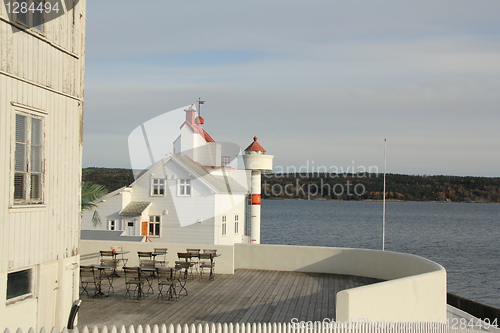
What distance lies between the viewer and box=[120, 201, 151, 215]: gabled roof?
35.2 metres

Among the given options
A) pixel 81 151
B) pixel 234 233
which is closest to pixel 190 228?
pixel 234 233

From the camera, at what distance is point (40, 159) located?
9.24 meters

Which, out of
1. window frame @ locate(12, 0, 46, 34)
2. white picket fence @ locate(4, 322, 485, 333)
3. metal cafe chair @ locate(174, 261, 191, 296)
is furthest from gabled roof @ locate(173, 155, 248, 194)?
window frame @ locate(12, 0, 46, 34)

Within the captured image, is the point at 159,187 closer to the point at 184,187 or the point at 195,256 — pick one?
the point at 184,187

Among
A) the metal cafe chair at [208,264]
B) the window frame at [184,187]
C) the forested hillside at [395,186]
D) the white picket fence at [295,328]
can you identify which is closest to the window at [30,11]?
the white picket fence at [295,328]

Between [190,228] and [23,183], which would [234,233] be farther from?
[23,183]

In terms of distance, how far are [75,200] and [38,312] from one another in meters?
2.02

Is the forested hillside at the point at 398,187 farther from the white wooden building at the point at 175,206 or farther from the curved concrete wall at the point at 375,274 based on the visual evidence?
the curved concrete wall at the point at 375,274

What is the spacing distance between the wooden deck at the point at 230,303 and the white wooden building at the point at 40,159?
1599 millimetres

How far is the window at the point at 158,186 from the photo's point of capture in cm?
3578

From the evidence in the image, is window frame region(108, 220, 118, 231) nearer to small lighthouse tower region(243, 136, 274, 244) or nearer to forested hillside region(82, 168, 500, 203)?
small lighthouse tower region(243, 136, 274, 244)

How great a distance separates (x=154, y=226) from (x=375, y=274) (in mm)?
21629

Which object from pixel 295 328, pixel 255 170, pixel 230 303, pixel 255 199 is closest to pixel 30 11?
pixel 295 328

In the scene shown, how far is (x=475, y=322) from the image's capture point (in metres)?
20.5
